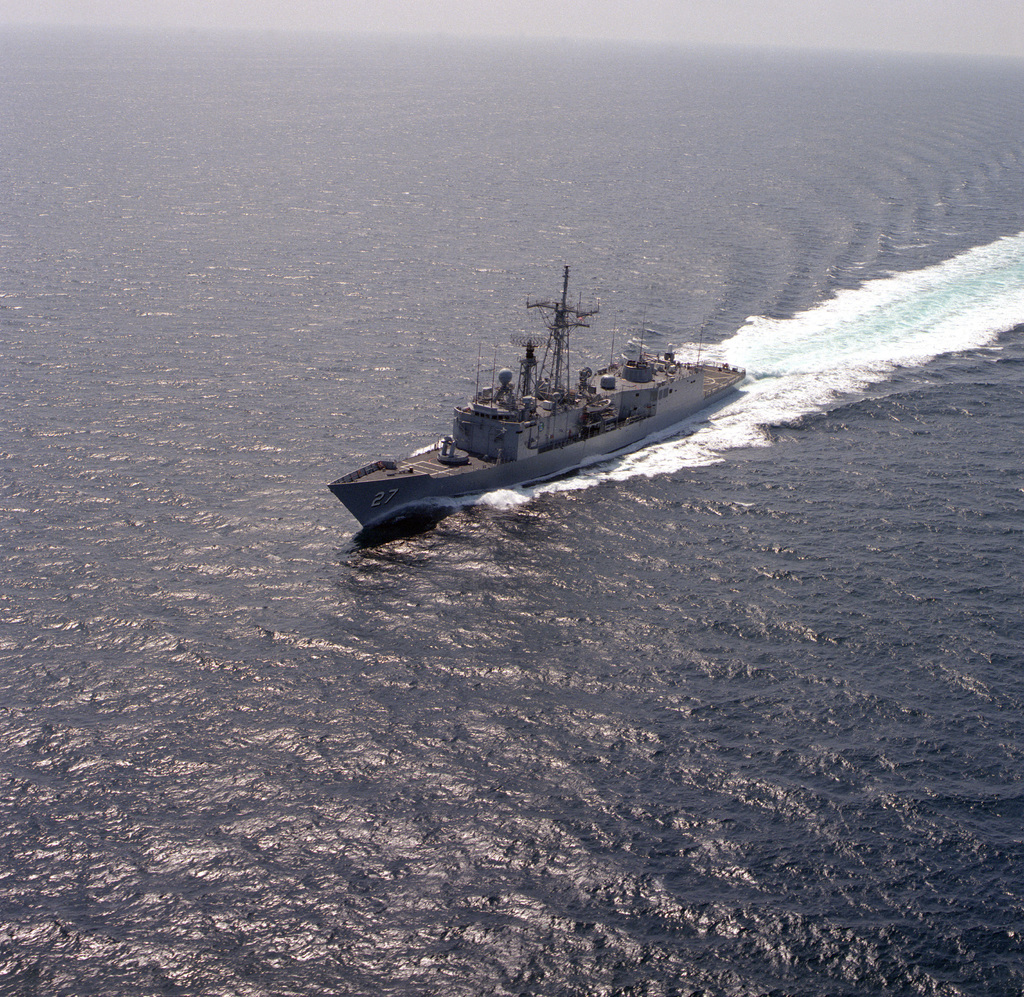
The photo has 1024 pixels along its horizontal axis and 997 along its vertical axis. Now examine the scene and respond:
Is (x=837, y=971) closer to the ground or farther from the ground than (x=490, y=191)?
closer to the ground

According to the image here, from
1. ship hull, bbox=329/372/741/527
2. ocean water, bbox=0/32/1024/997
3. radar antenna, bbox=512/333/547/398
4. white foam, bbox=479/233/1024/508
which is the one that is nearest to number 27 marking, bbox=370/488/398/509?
ship hull, bbox=329/372/741/527

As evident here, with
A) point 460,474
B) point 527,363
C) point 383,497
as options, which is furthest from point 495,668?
point 527,363

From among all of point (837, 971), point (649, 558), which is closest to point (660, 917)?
point (837, 971)

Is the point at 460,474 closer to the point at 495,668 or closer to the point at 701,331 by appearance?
the point at 495,668

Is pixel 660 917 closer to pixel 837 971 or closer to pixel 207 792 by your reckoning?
pixel 837 971

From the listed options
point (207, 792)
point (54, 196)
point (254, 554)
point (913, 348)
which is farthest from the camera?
point (54, 196)

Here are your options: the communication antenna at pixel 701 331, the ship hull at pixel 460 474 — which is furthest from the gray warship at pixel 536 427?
the communication antenna at pixel 701 331
